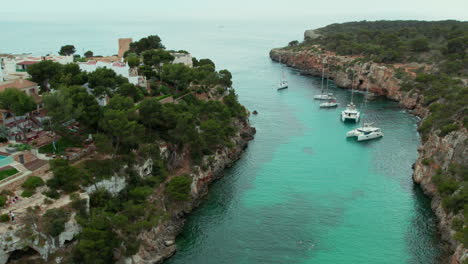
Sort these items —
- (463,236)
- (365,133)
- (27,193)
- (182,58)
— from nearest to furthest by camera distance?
(463,236) → (27,193) → (365,133) → (182,58)

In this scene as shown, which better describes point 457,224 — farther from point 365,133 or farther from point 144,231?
point 365,133

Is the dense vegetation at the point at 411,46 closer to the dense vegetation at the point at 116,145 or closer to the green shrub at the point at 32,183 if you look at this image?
the dense vegetation at the point at 116,145

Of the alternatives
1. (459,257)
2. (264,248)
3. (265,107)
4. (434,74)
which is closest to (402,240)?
(459,257)

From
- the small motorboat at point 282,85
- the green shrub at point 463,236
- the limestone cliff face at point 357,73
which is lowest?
the green shrub at point 463,236

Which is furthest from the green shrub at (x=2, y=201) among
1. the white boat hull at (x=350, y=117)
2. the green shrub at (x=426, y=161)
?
the white boat hull at (x=350, y=117)

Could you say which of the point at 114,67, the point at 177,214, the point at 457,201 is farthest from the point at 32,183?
the point at 457,201

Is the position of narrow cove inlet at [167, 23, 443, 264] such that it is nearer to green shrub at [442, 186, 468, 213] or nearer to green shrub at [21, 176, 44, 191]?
green shrub at [442, 186, 468, 213]
